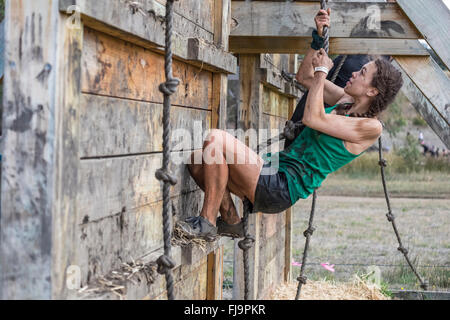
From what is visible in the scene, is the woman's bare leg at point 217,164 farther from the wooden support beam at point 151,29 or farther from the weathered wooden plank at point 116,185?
the wooden support beam at point 151,29

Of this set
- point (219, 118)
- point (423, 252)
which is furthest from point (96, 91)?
point (423, 252)

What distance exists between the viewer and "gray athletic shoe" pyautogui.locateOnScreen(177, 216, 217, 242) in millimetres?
2652

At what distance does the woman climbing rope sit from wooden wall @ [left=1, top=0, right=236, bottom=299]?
0.57ft

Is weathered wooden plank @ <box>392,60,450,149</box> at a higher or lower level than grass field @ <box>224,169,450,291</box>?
higher

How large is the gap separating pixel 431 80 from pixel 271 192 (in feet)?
5.08

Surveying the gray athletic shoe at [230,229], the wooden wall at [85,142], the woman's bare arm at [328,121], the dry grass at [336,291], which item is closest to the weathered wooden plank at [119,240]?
the wooden wall at [85,142]

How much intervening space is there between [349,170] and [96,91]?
44.4 ft

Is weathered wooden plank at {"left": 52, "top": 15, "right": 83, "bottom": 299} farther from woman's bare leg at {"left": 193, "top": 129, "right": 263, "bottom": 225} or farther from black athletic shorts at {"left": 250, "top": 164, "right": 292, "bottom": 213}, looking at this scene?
black athletic shorts at {"left": 250, "top": 164, "right": 292, "bottom": 213}

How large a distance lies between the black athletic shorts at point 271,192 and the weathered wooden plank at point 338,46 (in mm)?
1155

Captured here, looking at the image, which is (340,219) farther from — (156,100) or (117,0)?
(117,0)

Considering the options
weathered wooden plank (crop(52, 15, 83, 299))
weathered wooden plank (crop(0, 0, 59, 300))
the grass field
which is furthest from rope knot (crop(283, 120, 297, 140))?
the grass field

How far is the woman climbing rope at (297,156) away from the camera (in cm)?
275

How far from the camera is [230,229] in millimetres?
3006

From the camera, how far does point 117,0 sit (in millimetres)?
1846
